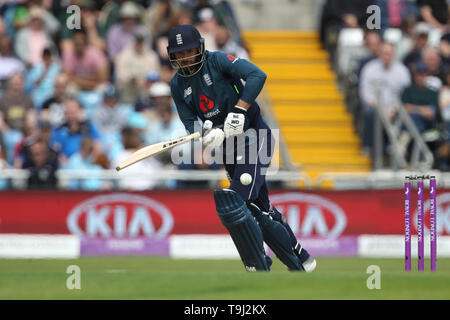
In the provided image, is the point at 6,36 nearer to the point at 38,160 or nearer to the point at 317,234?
the point at 38,160

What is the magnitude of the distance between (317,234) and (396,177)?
1.27 m

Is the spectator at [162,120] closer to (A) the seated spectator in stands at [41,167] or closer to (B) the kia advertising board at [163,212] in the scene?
(B) the kia advertising board at [163,212]

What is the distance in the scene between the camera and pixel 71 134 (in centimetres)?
1363

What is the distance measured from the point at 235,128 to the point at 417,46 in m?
8.33

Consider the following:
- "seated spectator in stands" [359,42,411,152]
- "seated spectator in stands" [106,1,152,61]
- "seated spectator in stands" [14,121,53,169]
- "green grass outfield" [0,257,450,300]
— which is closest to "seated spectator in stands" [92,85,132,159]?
"seated spectator in stands" [14,121,53,169]

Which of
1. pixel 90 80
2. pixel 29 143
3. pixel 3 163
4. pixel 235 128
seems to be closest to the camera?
pixel 235 128

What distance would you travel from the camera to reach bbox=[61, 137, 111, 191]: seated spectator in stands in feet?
43.0

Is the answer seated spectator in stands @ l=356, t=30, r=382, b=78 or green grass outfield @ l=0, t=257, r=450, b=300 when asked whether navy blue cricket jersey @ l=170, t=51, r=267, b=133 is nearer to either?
green grass outfield @ l=0, t=257, r=450, b=300

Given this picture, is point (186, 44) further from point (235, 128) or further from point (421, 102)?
point (421, 102)

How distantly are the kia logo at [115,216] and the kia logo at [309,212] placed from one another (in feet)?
5.29

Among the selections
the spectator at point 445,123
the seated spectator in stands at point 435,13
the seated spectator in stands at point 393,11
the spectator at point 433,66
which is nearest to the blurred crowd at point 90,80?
the seated spectator in stands at point 393,11

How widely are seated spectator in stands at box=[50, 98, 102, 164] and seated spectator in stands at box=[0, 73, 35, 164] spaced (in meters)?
0.53

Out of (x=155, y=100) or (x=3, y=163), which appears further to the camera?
(x=155, y=100)

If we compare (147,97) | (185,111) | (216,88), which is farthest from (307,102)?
(216,88)
